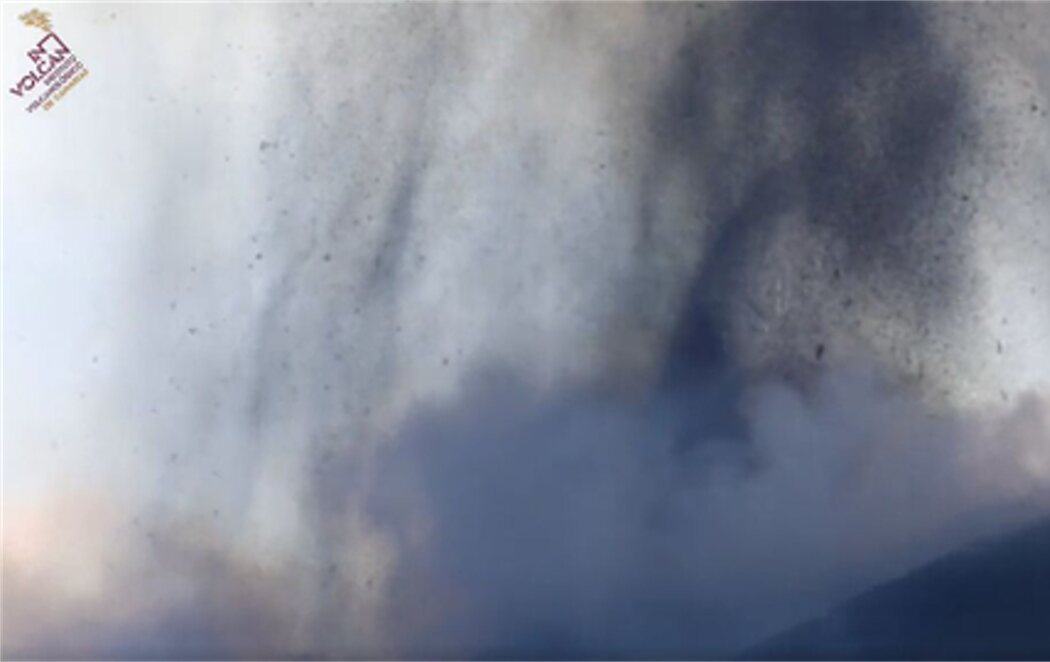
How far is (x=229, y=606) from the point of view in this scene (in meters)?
4.02

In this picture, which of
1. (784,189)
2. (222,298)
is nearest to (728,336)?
(784,189)

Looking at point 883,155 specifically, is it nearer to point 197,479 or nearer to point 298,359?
point 298,359

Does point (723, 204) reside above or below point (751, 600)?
above

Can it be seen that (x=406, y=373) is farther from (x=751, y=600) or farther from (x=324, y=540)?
(x=751, y=600)

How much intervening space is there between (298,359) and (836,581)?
1.95 m

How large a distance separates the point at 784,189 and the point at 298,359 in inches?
68.9

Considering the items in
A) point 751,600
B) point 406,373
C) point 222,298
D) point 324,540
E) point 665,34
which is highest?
point 665,34

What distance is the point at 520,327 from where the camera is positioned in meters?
4.04

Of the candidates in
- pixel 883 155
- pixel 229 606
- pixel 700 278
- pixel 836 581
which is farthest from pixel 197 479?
pixel 883 155

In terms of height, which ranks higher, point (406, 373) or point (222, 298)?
point (222, 298)

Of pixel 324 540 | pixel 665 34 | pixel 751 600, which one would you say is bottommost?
pixel 751 600

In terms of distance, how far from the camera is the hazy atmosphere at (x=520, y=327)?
399 cm

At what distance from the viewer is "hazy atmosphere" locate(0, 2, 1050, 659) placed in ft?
13.1

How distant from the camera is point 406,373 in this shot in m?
4.04
